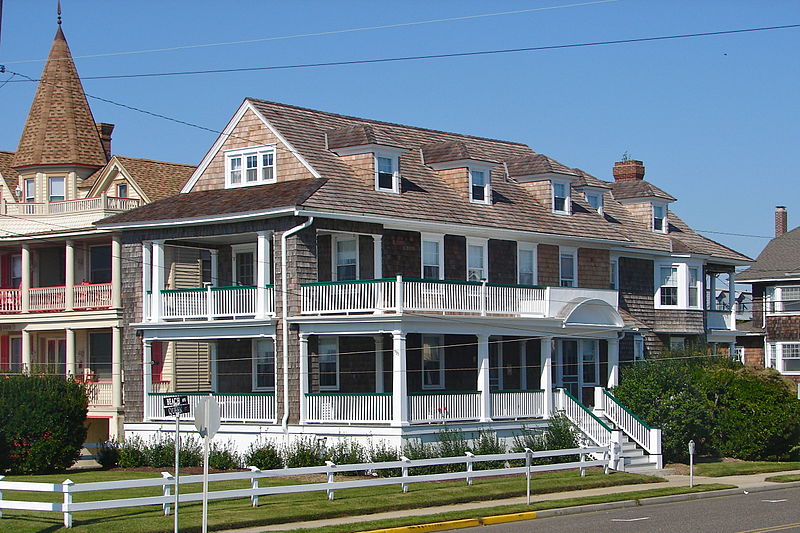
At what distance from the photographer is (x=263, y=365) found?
3912 centimetres

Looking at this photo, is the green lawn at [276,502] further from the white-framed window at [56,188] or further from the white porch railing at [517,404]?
the white-framed window at [56,188]

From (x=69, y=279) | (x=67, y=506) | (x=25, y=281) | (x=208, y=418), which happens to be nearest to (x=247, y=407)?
(x=69, y=279)

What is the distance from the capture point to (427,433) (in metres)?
34.3

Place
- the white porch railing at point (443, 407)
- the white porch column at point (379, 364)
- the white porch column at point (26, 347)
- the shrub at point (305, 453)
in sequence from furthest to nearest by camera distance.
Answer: the white porch column at point (26, 347) < the white porch column at point (379, 364) < the white porch railing at point (443, 407) < the shrub at point (305, 453)

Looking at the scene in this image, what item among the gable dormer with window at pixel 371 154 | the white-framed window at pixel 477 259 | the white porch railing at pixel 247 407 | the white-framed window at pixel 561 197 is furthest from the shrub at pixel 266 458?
the white-framed window at pixel 561 197

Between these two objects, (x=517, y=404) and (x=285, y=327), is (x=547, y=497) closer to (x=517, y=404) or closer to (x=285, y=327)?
(x=517, y=404)

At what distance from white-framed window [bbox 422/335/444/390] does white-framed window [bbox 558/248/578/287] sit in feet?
22.1

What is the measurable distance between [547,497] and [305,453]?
24.2 feet

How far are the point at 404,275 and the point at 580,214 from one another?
10430 millimetres

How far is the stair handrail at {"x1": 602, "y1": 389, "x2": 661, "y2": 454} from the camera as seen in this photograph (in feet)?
124

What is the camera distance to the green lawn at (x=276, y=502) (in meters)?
23.9

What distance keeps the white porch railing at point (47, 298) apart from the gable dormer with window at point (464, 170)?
1477 centimetres

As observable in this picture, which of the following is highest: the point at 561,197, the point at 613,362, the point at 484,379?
the point at 561,197

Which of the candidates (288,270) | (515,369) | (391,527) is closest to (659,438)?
(515,369)
